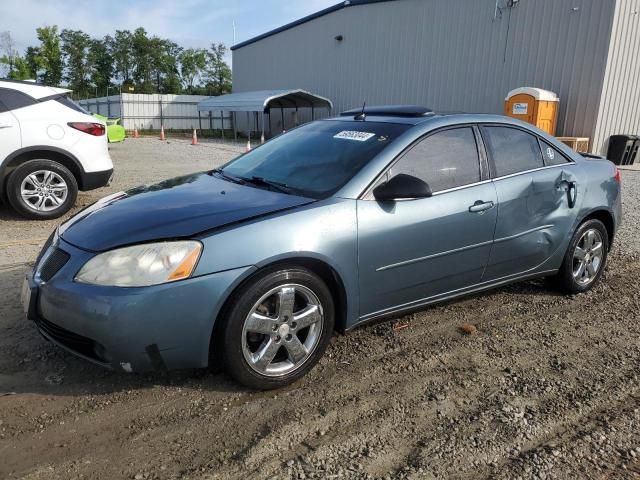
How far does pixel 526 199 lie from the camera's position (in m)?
3.88

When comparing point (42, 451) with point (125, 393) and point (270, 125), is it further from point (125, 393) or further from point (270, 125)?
point (270, 125)

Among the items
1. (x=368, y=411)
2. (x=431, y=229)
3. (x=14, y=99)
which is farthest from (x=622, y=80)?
(x=368, y=411)

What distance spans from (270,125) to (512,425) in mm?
31186

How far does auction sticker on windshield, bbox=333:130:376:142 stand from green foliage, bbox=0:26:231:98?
5341 centimetres

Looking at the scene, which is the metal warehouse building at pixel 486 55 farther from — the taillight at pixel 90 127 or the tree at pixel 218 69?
the tree at pixel 218 69

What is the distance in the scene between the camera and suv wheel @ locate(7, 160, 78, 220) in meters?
6.45

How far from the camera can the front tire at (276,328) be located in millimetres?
2713

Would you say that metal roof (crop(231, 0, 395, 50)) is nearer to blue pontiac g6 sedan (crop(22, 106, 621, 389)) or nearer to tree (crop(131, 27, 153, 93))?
blue pontiac g6 sedan (crop(22, 106, 621, 389))

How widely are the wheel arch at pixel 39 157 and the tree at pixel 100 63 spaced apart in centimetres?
5878

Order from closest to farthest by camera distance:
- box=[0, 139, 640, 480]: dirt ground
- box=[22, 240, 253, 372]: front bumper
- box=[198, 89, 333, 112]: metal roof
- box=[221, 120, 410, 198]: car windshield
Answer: box=[0, 139, 640, 480]: dirt ground, box=[22, 240, 253, 372]: front bumper, box=[221, 120, 410, 198]: car windshield, box=[198, 89, 333, 112]: metal roof

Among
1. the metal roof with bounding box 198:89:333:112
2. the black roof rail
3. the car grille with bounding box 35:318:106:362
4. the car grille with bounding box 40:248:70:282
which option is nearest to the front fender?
the car grille with bounding box 35:318:106:362

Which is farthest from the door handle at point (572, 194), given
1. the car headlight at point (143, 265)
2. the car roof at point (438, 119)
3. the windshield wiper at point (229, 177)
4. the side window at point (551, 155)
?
the car headlight at point (143, 265)

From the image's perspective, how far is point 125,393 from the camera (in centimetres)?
286

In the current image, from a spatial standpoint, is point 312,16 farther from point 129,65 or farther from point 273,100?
point 129,65
